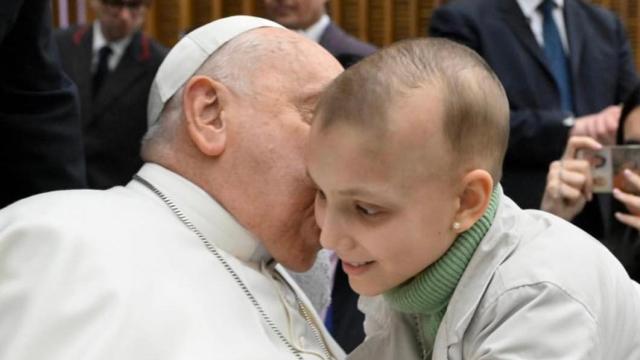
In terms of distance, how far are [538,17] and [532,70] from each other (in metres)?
0.18

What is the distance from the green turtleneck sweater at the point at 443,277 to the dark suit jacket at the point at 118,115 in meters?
2.62

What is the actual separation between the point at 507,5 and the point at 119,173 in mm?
1431

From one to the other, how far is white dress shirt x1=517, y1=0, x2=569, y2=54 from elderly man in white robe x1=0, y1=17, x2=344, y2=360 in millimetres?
1619

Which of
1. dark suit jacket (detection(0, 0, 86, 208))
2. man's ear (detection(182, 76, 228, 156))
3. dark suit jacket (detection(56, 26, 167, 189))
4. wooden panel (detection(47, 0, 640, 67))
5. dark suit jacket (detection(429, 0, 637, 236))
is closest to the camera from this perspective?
man's ear (detection(182, 76, 228, 156))

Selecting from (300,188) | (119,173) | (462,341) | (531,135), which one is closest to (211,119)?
(300,188)

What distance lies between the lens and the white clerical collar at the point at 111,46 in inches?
166

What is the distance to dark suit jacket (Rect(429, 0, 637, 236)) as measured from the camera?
314 cm

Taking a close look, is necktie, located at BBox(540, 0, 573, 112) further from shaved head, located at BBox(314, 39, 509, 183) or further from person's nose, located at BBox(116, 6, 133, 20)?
shaved head, located at BBox(314, 39, 509, 183)

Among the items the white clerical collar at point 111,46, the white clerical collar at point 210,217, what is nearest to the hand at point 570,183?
the white clerical collar at point 210,217

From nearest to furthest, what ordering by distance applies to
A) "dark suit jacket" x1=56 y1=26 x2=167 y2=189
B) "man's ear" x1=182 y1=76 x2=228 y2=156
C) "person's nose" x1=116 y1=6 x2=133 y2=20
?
1. "man's ear" x1=182 y1=76 x2=228 y2=156
2. "dark suit jacket" x1=56 y1=26 x2=167 y2=189
3. "person's nose" x1=116 y1=6 x2=133 y2=20

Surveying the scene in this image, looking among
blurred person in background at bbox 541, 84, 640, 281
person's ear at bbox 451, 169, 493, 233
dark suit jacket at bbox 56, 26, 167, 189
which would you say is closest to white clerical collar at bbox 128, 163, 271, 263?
person's ear at bbox 451, 169, 493, 233

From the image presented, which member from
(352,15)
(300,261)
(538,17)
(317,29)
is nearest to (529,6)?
(538,17)

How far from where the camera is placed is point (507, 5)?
10.7 ft

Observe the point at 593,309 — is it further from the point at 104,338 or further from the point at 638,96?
the point at 638,96
